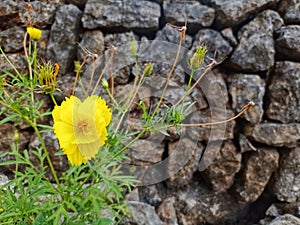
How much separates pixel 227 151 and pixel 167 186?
0.28 metres

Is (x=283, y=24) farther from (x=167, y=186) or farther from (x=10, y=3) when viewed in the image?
(x=10, y=3)

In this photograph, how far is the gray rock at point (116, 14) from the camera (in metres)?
1.18

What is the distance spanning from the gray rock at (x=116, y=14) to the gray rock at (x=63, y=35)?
5 cm

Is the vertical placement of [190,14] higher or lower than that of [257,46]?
higher

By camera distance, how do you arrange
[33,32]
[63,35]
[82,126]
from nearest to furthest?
[82,126]
[33,32]
[63,35]

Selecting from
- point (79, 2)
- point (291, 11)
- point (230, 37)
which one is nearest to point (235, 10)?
point (230, 37)

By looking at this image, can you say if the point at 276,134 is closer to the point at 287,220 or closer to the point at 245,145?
the point at 245,145

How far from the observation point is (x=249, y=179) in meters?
1.25

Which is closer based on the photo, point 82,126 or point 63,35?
point 82,126

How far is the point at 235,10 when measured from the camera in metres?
1.21

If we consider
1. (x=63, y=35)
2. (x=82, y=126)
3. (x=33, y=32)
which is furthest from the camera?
(x=63, y=35)

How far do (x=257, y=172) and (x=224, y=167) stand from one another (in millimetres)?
131

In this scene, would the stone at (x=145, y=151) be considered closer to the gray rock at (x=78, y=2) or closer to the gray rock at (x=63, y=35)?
the gray rock at (x=63, y=35)

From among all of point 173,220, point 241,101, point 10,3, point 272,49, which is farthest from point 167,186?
point 10,3
